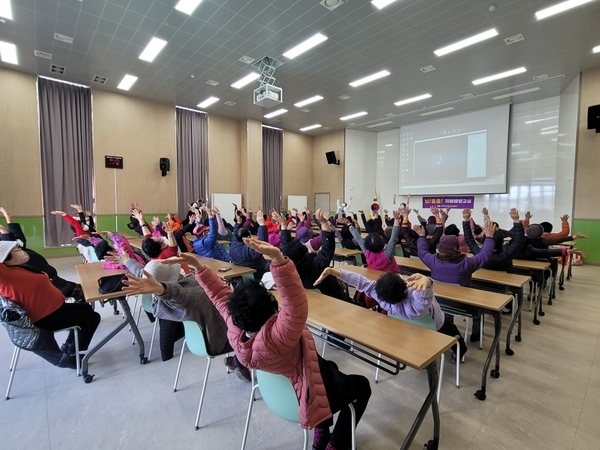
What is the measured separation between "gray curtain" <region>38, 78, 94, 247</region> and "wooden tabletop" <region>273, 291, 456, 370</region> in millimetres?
8684

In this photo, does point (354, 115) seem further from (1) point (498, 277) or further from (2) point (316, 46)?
(1) point (498, 277)

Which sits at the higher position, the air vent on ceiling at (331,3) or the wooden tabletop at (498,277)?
the air vent on ceiling at (331,3)

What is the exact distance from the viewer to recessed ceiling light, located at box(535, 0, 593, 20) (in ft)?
15.1

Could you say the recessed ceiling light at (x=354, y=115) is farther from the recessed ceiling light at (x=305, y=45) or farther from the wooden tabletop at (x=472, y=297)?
the wooden tabletop at (x=472, y=297)

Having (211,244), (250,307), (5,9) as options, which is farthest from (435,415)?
(5,9)

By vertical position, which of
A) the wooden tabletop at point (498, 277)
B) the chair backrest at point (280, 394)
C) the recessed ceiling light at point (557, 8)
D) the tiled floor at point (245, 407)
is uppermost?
the recessed ceiling light at point (557, 8)

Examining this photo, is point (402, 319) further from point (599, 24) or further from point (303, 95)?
point (303, 95)

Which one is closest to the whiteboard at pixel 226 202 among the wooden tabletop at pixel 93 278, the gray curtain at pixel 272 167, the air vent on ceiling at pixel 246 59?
the gray curtain at pixel 272 167

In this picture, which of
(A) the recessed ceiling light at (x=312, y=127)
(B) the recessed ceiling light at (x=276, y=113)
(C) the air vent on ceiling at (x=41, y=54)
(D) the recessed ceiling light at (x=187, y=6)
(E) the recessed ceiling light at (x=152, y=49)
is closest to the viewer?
(D) the recessed ceiling light at (x=187, y=6)

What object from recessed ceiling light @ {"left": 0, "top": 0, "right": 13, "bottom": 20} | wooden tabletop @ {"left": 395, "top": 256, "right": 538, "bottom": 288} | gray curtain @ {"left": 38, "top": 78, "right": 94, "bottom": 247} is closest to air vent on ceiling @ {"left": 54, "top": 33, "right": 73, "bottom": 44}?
recessed ceiling light @ {"left": 0, "top": 0, "right": 13, "bottom": 20}

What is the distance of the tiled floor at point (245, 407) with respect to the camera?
1861 millimetres

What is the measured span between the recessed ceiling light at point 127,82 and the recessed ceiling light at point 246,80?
255 centimetres

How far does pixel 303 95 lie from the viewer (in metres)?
8.80

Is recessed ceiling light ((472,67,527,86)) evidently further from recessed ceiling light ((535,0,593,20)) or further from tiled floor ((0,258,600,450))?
tiled floor ((0,258,600,450))
